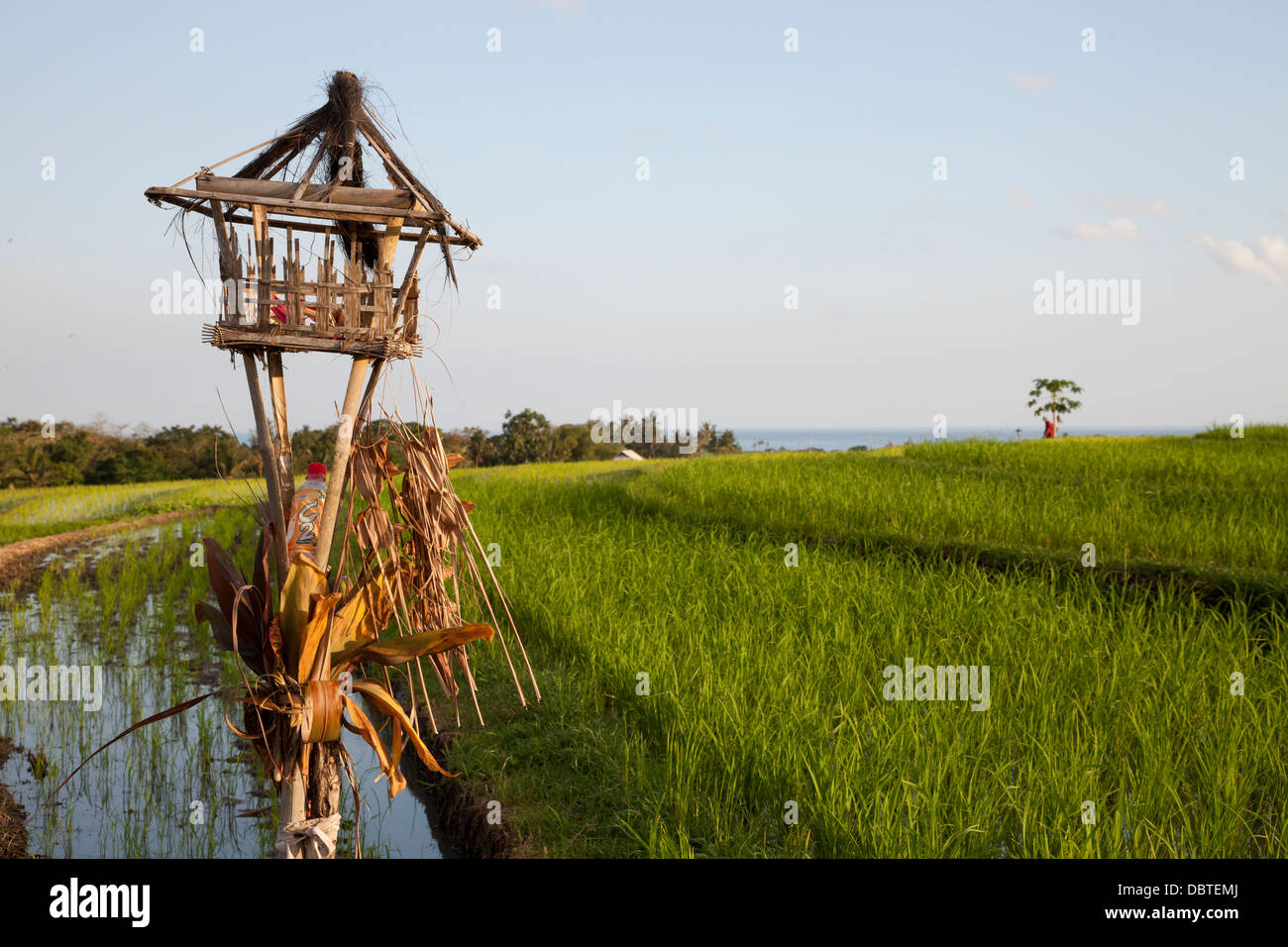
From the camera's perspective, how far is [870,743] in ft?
11.7

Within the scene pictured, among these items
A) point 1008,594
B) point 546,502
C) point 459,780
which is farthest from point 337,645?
point 546,502

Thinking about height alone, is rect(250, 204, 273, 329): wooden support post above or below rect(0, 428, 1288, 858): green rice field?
above

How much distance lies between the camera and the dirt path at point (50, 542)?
1011cm

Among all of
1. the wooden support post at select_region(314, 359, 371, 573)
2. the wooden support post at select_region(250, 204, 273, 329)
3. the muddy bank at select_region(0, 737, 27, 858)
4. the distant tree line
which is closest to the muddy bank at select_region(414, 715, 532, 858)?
the wooden support post at select_region(314, 359, 371, 573)

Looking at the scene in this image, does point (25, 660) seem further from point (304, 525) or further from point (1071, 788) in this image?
point (1071, 788)

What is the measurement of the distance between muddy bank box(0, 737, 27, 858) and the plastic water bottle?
2.20 m

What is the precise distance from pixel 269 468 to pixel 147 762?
2.79 meters

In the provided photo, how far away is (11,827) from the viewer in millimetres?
3822

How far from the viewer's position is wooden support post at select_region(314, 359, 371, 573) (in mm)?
2971

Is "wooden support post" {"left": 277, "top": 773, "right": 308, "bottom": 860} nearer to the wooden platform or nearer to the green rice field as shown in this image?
the green rice field

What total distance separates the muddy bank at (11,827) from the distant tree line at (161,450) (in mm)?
14313

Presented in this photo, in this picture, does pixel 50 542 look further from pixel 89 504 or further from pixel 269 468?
pixel 269 468

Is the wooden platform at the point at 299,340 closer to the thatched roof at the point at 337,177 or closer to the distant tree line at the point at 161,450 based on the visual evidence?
the thatched roof at the point at 337,177
